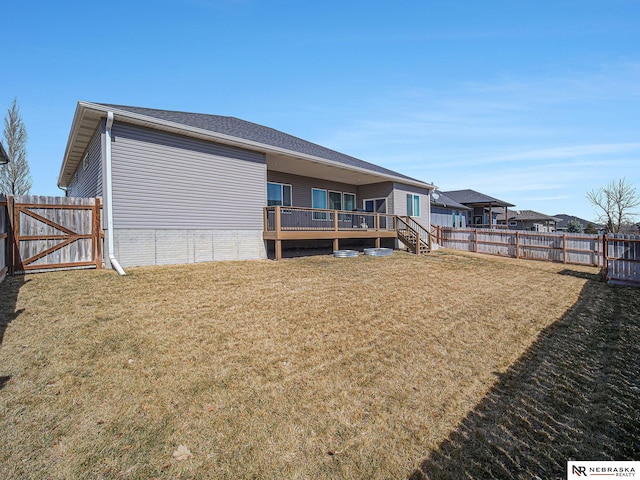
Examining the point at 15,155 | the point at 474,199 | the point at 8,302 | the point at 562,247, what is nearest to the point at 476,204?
the point at 474,199

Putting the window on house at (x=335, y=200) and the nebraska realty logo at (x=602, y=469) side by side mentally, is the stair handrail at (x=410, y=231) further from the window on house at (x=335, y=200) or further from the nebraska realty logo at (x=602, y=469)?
the nebraska realty logo at (x=602, y=469)

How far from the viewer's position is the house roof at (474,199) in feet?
105

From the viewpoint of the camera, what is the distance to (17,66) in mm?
13367

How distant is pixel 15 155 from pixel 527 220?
57032 mm

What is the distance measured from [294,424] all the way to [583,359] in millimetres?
4443

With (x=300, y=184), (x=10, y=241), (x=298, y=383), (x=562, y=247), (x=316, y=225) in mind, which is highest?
(x=300, y=184)

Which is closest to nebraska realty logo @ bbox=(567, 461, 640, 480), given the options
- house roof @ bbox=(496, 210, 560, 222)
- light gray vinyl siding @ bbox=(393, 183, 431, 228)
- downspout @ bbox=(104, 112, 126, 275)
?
downspout @ bbox=(104, 112, 126, 275)

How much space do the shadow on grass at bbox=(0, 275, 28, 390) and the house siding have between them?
212 cm

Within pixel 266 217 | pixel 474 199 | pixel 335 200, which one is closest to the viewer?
pixel 266 217

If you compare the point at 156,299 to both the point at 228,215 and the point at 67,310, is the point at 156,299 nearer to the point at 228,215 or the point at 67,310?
the point at 67,310

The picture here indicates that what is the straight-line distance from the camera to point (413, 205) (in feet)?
64.4

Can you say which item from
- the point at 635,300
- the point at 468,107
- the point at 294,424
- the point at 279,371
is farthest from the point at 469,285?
the point at 468,107

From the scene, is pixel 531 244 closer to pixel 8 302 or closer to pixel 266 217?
pixel 266 217

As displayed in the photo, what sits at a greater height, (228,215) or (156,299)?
(228,215)
